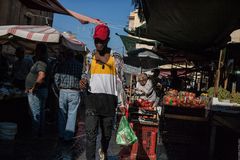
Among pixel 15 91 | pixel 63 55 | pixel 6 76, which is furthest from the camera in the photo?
pixel 6 76

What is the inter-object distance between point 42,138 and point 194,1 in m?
5.04

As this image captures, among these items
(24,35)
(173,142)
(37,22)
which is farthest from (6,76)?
(37,22)

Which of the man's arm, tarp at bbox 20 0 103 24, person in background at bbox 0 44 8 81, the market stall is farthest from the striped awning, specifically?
tarp at bbox 20 0 103 24

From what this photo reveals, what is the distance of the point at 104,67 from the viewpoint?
262 inches

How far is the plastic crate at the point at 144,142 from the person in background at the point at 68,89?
1880 millimetres

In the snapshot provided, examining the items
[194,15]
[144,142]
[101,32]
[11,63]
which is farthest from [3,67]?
[194,15]

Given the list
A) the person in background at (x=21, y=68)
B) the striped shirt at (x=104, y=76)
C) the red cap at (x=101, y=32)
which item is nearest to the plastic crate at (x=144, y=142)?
the striped shirt at (x=104, y=76)

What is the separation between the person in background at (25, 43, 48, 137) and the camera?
868cm

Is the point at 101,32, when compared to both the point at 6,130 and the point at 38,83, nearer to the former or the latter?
the point at 38,83

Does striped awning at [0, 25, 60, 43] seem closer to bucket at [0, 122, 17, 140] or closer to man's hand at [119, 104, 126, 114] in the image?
bucket at [0, 122, 17, 140]

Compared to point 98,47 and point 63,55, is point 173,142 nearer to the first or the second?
point 63,55

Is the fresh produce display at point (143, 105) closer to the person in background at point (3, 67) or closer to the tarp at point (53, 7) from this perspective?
the person in background at point (3, 67)

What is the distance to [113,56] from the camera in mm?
6742

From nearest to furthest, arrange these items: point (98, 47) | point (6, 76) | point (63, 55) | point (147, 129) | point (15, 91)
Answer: point (98, 47), point (147, 129), point (63, 55), point (15, 91), point (6, 76)
